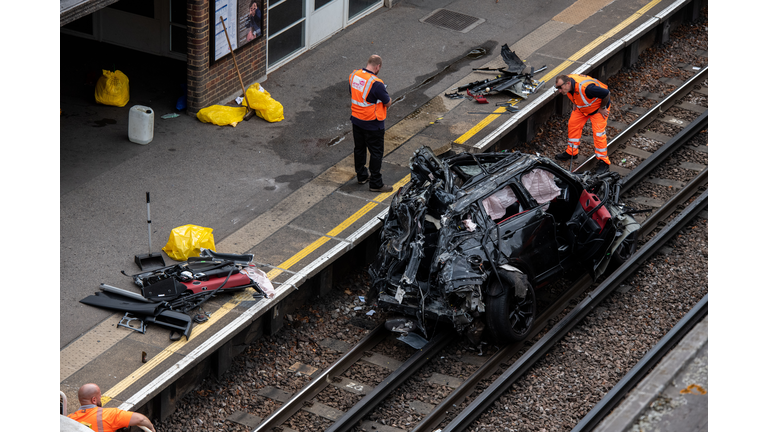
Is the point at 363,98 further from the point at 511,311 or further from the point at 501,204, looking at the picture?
the point at 511,311

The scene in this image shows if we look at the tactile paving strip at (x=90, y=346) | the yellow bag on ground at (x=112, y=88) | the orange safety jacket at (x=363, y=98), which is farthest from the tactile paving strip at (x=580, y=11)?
the tactile paving strip at (x=90, y=346)

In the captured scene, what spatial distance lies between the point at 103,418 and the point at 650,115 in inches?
451

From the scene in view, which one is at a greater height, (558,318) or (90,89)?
(90,89)

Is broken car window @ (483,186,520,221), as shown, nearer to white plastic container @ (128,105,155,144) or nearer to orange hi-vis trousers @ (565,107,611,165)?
orange hi-vis trousers @ (565,107,611,165)

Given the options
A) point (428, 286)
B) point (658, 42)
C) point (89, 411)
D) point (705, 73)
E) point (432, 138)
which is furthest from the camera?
point (658, 42)

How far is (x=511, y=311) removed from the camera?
10.5 metres

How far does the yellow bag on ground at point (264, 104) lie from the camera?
595 inches

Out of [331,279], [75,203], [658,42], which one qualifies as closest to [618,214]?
[331,279]

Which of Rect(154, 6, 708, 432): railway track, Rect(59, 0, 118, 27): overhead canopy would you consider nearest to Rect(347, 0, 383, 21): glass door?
Rect(59, 0, 118, 27): overhead canopy

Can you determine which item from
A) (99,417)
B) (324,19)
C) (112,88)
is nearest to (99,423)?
(99,417)

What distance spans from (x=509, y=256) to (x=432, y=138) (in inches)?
186

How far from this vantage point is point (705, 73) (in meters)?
17.8

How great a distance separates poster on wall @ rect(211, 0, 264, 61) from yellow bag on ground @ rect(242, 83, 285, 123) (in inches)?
31.8

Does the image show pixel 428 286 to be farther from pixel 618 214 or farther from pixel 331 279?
pixel 618 214
